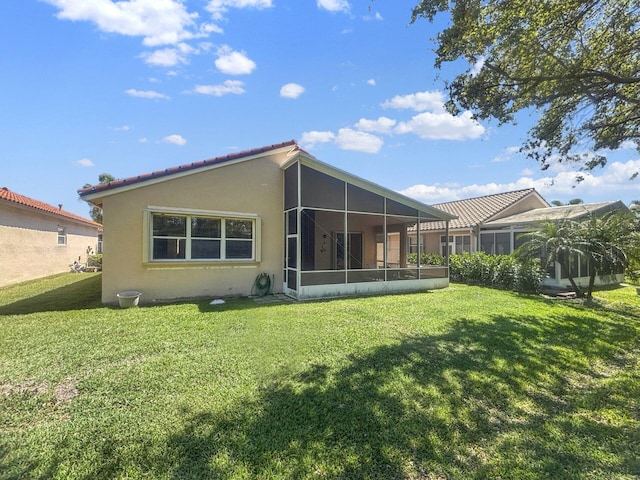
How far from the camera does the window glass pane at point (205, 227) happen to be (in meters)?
10.3

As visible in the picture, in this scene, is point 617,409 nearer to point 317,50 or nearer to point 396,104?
point 396,104

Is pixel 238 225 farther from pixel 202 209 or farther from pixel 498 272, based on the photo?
pixel 498 272

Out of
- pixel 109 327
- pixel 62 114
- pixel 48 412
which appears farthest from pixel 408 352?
pixel 62 114

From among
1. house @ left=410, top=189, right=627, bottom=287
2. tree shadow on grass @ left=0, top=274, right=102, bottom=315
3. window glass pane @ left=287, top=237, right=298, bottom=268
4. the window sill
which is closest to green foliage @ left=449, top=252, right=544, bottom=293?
house @ left=410, top=189, right=627, bottom=287

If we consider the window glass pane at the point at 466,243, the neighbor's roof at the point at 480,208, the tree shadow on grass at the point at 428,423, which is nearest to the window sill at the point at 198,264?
the tree shadow on grass at the point at 428,423

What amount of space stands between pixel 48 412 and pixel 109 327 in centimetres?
359

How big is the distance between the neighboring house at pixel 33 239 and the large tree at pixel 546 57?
16886 mm

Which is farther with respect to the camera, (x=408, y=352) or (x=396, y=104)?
(x=396, y=104)

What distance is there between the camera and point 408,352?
17.7ft

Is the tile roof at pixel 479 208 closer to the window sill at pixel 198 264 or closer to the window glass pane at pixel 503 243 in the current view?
the window glass pane at pixel 503 243

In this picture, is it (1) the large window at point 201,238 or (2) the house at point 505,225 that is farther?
(2) the house at point 505,225

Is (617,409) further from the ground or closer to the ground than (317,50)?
closer to the ground

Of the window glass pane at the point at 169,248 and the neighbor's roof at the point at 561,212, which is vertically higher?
the neighbor's roof at the point at 561,212

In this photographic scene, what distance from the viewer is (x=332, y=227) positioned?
549 inches
